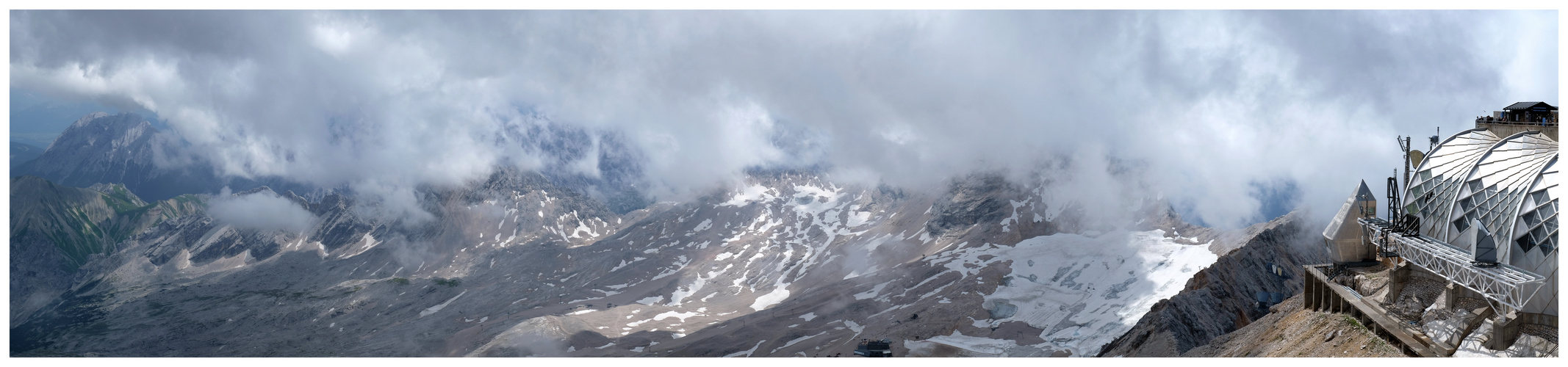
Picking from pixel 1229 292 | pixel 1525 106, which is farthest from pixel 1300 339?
pixel 1229 292

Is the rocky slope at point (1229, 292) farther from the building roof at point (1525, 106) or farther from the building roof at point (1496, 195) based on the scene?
the building roof at point (1525, 106)

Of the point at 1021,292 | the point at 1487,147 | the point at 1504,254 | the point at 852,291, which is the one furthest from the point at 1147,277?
the point at 1504,254

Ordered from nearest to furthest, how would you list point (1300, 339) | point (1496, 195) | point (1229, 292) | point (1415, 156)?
point (1496, 195) → point (1300, 339) → point (1415, 156) → point (1229, 292)

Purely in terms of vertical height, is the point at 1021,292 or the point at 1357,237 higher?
the point at 1357,237

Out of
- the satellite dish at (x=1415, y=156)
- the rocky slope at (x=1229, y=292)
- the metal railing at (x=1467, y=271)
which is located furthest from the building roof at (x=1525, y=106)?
the rocky slope at (x=1229, y=292)

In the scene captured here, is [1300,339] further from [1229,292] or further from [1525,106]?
[1229,292]

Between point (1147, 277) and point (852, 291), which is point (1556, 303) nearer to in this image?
point (1147, 277)
